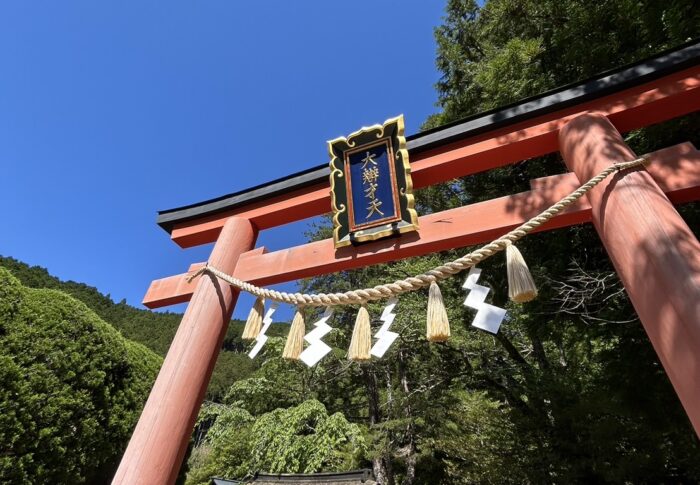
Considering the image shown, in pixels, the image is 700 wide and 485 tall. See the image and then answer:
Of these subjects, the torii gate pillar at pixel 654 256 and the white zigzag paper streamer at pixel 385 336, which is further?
the white zigzag paper streamer at pixel 385 336

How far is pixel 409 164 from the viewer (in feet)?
7.37

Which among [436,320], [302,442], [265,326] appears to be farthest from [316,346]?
[302,442]

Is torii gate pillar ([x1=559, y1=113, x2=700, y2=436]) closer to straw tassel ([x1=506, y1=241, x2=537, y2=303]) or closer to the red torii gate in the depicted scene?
the red torii gate

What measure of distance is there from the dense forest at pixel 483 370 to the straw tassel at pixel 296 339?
2.75 meters

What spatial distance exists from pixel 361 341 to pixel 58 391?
16.9 feet

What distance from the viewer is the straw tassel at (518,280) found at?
1424 mm

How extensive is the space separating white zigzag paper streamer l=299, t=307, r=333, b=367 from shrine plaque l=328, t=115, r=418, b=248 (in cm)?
53

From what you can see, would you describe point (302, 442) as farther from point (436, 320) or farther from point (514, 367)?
point (436, 320)

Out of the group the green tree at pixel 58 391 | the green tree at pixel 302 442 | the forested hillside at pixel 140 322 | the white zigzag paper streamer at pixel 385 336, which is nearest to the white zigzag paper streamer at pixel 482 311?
the white zigzag paper streamer at pixel 385 336

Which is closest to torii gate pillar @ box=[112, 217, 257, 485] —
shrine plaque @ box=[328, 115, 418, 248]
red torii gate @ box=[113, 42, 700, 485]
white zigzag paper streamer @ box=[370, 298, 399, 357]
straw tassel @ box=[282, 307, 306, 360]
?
red torii gate @ box=[113, 42, 700, 485]

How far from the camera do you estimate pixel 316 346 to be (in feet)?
5.77

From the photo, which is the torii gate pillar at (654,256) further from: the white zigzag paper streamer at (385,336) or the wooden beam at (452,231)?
the white zigzag paper streamer at (385,336)

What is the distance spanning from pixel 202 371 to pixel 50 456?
176 inches

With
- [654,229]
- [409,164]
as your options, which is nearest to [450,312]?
[409,164]
